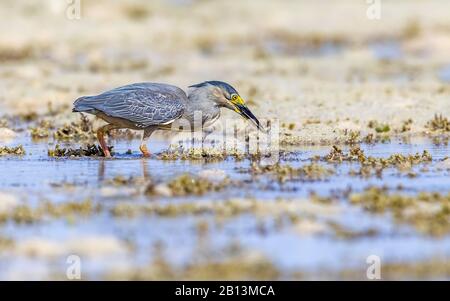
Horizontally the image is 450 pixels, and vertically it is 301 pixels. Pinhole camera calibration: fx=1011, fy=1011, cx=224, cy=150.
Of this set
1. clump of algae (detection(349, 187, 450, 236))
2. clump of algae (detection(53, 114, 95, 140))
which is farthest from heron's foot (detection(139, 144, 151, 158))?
clump of algae (detection(349, 187, 450, 236))

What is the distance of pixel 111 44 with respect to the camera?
23.5 meters

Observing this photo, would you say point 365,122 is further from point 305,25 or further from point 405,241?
point 305,25

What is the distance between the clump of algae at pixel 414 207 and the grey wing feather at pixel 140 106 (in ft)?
8.89

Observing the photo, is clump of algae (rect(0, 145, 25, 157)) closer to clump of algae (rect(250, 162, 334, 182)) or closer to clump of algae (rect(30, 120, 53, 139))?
clump of algae (rect(30, 120, 53, 139))

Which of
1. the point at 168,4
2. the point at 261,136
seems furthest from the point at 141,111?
the point at 168,4

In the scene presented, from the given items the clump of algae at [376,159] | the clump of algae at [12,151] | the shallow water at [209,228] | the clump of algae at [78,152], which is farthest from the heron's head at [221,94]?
the clump of algae at [12,151]

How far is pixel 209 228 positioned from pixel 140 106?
3.39 m

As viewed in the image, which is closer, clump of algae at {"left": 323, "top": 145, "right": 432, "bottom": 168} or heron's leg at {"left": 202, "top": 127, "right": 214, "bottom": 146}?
clump of algae at {"left": 323, "top": 145, "right": 432, "bottom": 168}

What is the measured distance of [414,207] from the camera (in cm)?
788

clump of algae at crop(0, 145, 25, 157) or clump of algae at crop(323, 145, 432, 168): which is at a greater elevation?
clump of algae at crop(0, 145, 25, 157)

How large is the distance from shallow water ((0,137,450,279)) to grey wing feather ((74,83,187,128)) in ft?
1.82

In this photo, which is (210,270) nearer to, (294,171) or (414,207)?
(414,207)

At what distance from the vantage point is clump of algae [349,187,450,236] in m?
7.36

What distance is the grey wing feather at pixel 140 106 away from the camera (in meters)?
10.4
